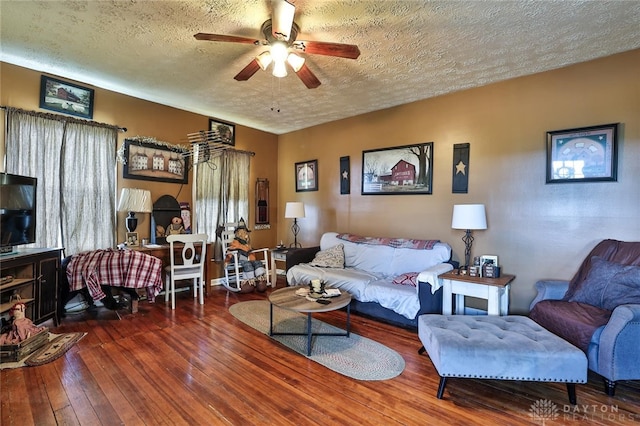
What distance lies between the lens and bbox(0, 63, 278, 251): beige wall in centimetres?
316

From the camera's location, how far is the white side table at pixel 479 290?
9.05ft

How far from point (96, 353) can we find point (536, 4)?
14.1 feet

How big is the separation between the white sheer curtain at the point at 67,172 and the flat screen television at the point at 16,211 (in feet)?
1.08

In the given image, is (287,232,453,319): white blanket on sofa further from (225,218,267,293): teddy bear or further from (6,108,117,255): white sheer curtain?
(6,108,117,255): white sheer curtain

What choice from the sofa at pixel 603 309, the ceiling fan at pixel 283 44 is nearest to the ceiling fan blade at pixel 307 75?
the ceiling fan at pixel 283 44

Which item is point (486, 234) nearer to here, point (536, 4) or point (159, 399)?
point (536, 4)

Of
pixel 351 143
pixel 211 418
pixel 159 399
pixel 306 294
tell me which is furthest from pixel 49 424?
pixel 351 143

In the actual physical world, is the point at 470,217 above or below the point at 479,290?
above

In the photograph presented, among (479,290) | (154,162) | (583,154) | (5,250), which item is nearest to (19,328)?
(5,250)

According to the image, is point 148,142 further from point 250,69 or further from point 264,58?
point 264,58

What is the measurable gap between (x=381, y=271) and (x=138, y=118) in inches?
151

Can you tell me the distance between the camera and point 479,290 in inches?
112

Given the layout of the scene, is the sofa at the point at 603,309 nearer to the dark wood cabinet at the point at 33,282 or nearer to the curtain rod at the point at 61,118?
the dark wood cabinet at the point at 33,282

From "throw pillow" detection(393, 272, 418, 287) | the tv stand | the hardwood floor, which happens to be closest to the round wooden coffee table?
the hardwood floor
